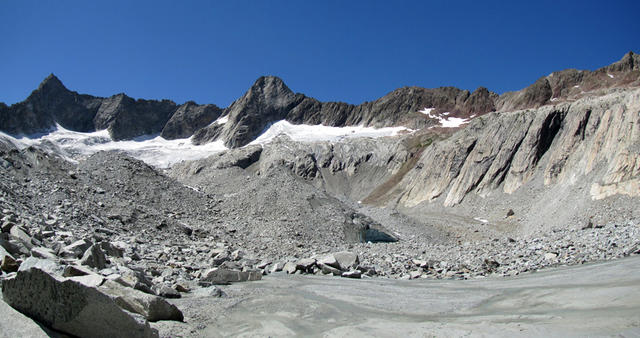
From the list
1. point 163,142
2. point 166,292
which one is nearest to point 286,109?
point 163,142

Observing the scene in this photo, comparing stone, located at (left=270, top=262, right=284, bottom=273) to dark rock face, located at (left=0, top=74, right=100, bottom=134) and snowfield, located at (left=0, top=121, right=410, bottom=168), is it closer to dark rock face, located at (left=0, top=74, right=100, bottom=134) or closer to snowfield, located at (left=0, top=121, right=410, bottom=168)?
snowfield, located at (left=0, top=121, right=410, bottom=168)

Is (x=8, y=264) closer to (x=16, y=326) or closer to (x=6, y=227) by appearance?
(x=16, y=326)

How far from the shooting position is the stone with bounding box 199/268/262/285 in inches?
634

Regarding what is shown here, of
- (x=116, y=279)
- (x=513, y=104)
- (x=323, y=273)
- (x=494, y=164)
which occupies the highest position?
(x=513, y=104)

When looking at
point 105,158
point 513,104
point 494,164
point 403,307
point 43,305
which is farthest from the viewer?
point 513,104

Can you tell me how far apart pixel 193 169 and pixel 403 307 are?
119 m

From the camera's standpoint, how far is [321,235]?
1204 inches

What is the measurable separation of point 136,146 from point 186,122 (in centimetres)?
2591

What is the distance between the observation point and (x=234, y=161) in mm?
114500

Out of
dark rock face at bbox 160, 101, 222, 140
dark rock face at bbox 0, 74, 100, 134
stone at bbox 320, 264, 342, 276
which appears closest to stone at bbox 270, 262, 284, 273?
stone at bbox 320, 264, 342, 276

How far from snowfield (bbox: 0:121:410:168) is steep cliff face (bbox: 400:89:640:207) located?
2657 inches

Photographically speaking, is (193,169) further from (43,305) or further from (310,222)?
(43,305)

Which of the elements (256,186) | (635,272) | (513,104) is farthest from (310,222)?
(513,104)

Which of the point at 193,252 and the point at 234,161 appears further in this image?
the point at 234,161
